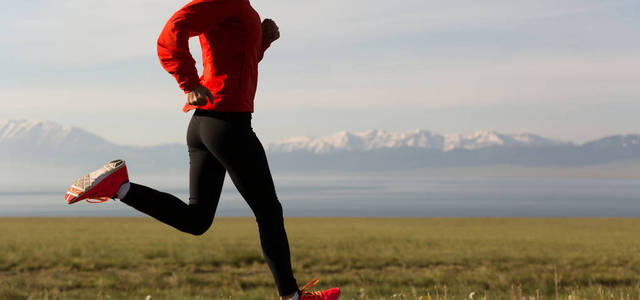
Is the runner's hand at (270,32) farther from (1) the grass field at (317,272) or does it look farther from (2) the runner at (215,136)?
(1) the grass field at (317,272)

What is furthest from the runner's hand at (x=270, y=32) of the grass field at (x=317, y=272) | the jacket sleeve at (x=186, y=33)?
the grass field at (x=317, y=272)

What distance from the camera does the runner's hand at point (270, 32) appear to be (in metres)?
5.22

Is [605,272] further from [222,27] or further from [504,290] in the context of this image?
[222,27]

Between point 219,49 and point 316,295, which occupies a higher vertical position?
point 219,49

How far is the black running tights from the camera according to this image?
14.8 ft

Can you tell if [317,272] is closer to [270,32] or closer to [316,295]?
[316,295]

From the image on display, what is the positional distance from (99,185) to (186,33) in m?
1.29

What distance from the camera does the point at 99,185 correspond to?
464 centimetres

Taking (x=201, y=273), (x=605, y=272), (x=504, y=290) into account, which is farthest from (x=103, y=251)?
(x=605, y=272)

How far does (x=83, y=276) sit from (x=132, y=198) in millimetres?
9885

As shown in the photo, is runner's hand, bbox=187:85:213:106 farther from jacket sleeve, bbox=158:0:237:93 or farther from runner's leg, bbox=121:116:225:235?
runner's leg, bbox=121:116:225:235

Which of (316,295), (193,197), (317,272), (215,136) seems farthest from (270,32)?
(317,272)

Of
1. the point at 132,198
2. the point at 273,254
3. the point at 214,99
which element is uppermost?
the point at 214,99

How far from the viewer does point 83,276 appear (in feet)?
44.7
